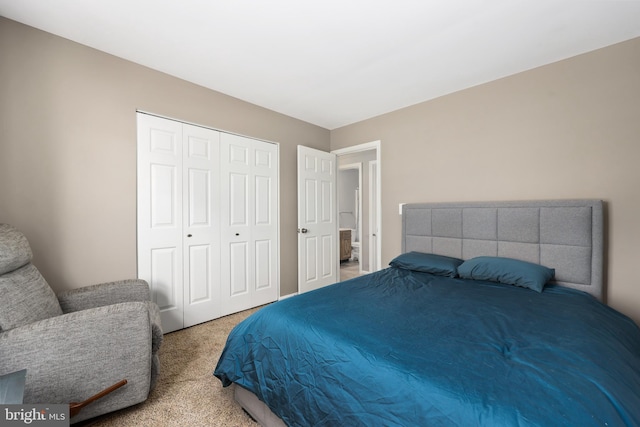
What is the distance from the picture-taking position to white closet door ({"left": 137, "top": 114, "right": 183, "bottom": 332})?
2.44 metres

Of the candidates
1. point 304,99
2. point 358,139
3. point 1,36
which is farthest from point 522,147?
point 1,36

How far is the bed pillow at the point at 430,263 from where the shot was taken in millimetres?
2451

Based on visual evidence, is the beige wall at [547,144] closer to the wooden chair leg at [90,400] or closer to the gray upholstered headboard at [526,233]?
the gray upholstered headboard at [526,233]

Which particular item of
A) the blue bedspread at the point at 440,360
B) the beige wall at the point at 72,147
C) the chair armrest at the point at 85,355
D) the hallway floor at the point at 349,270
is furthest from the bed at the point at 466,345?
the hallway floor at the point at 349,270

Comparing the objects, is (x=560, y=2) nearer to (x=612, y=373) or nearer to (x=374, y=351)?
(x=612, y=373)

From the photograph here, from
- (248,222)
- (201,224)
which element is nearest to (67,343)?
(201,224)

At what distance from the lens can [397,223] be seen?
3432 millimetres

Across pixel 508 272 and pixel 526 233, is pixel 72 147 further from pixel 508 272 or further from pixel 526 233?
pixel 526 233

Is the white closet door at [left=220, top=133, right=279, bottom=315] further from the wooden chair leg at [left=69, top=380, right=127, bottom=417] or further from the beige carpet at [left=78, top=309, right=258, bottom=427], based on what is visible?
the wooden chair leg at [left=69, top=380, right=127, bottom=417]

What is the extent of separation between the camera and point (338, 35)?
2.00 m

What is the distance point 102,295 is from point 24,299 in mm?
535

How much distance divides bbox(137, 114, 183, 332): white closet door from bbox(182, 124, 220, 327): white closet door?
6cm

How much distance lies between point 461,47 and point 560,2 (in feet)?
1.97

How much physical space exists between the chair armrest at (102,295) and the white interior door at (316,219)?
1.89 meters
